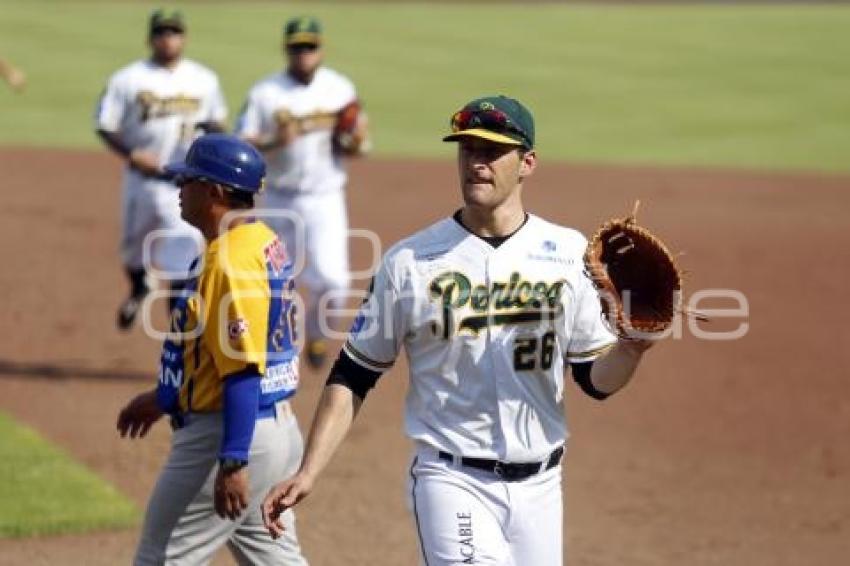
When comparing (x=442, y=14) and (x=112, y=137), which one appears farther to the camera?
(x=442, y=14)

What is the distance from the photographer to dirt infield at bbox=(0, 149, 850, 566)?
8.45 metres

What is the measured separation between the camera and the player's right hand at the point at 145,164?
37.6 ft

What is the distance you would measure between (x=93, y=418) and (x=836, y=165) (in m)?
12.0

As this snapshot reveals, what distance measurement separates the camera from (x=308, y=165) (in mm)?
11477

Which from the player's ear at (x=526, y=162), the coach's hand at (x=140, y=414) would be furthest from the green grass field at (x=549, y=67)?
the player's ear at (x=526, y=162)

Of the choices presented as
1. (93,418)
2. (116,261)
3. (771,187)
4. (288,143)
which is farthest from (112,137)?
(771,187)

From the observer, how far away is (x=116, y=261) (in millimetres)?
14938

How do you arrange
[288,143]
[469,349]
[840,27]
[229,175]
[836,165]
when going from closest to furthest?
[469,349]
[229,175]
[288,143]
[836,165]
[840,27]

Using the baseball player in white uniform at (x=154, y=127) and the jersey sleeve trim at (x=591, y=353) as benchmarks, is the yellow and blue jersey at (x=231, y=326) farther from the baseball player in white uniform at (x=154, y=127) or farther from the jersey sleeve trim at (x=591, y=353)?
the baseball player in white uniform at (x=154, y=127)

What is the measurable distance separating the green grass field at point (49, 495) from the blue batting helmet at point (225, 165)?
2.96 m

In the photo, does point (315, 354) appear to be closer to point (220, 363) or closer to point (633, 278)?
point (220, 363)

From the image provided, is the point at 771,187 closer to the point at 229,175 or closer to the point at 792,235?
the point at 792,235

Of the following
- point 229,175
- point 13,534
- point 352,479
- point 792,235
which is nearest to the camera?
point 229,175

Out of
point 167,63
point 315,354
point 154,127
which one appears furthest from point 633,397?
point 167,63
